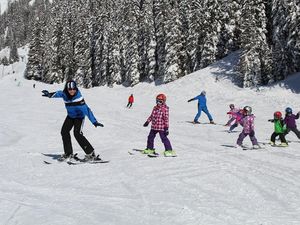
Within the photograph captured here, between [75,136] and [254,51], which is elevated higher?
[254,51]

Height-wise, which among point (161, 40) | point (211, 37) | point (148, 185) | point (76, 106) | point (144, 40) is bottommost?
point (148, 185)

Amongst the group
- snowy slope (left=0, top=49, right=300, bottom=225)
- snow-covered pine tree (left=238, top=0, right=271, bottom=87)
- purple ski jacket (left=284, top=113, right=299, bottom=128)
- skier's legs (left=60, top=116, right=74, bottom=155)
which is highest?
snow-covered pine tree (left=238, top=0, right=271, bottom=87)

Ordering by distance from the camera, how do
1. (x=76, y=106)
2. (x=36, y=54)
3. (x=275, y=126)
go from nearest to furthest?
(x=76, y=106)
(x=275, y=126)
(x=36, y=54)

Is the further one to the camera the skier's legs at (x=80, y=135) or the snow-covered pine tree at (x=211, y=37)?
the snow-covered pine tree at (x=211, y=37)

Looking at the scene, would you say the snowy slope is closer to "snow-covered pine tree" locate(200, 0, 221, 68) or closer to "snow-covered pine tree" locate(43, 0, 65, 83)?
"snow-covered pine tree" locate(200, 0, 221, 68)

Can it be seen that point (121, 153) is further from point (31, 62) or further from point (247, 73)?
point (31, 62)

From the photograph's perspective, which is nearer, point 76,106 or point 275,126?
point 76,106

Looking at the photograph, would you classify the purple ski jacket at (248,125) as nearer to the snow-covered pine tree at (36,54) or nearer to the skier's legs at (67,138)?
the skier's legs at (67,138)

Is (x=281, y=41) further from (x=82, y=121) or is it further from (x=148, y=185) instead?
(x=148, y=185)

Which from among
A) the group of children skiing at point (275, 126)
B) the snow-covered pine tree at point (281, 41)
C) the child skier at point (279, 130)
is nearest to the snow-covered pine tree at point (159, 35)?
the snow-covered pine tree at point (281, 41)

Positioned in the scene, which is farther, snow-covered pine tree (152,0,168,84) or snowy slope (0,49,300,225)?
snow-covered pine tree (152,0,168,84)

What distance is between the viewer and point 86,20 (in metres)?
85.3

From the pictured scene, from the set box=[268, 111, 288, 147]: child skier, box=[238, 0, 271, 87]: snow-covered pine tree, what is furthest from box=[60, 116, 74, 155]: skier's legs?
box=[238, 0, 271, 87]: snow-covered pine tree

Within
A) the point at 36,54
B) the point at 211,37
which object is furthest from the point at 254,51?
the point at 36,54
